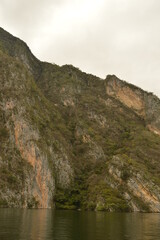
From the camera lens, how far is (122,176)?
140 metres

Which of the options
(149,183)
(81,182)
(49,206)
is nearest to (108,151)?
(81,182)

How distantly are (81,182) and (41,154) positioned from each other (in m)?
24.5

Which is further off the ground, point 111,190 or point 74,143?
point 74,143

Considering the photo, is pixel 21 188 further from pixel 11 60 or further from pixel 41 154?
pixel 11 60

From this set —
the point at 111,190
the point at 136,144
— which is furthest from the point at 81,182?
the point at 136,144

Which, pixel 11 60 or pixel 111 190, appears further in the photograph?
pixel 11 60

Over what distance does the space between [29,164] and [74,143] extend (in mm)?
46653

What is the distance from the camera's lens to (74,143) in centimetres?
18188

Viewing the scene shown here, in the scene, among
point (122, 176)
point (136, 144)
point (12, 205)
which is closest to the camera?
point (12, 205)

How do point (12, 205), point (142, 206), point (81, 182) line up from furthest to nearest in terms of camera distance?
point (81, 182) < point (142, 206) < point (12, 205)

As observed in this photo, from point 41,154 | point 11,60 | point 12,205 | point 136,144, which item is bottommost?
point 12,205

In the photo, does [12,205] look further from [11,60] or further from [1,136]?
[11,60]

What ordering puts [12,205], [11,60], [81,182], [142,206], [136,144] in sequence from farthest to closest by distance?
[11,60]
[136,144]
[81,182]
[142,206]
[12,205]

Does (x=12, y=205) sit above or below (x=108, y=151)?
below
